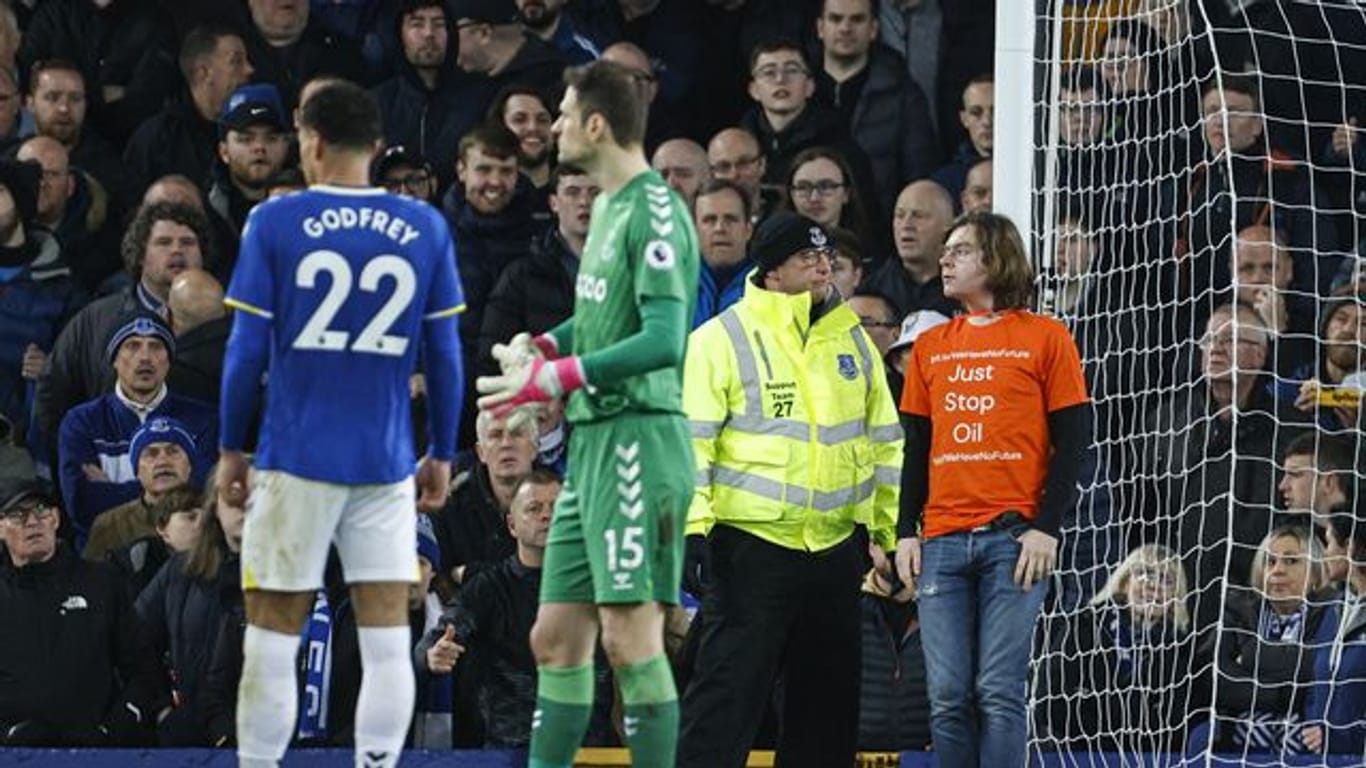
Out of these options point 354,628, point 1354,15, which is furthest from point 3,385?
point 1354,15

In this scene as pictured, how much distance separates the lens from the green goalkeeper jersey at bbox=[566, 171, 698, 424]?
325 inches

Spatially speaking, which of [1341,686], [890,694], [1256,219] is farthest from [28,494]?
[1256,219]

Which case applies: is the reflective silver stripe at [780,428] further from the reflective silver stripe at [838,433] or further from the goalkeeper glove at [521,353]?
the goalkeeper glove at [521,353]

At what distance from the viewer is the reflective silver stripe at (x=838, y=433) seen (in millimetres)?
10406

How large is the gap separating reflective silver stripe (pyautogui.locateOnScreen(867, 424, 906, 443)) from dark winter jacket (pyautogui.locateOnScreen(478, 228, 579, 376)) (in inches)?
119

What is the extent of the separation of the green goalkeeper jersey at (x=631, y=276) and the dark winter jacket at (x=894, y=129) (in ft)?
19.6

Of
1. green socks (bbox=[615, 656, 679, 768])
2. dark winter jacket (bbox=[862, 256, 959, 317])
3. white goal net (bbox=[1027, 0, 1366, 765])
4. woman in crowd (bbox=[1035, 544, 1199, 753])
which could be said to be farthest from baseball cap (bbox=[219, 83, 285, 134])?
green socks (bbox=[615, 656, 679, 768])

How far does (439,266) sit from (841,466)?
2.49 m

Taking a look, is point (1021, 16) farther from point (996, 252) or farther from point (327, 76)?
point (327, 76)

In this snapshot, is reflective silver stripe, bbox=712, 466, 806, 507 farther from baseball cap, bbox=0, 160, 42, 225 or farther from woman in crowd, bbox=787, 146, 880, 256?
baseball cap, bbox=0, 160, 42, 225

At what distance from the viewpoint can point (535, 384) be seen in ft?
26.8

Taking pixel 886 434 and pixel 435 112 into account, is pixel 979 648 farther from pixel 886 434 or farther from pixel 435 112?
pixel 435 112

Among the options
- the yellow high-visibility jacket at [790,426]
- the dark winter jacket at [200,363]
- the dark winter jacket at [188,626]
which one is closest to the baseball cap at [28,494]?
the dark winter jacket at [188,626]

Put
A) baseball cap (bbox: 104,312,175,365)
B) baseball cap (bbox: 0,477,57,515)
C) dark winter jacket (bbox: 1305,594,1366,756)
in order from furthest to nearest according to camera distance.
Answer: baseball cap (bbox: 104,312,175,365)
baseball cap (bbox: 0,477,57,515)
dark winter jacket (bbox: 1305,594,1366,756)
